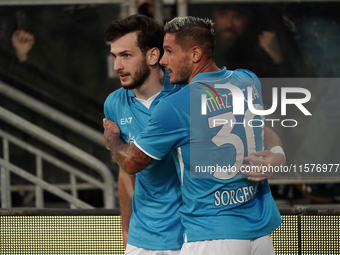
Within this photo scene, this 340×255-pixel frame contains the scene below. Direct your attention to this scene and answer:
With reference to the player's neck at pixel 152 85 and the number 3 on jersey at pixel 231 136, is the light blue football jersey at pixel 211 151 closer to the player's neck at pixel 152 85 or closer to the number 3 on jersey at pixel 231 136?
the number 3 on jersey at pixel 231 136

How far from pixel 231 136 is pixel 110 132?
1.91ft

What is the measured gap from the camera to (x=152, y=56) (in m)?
2.20

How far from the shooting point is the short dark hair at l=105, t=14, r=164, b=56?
217 cm

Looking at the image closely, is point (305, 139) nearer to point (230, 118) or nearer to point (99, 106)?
point (99, 106)

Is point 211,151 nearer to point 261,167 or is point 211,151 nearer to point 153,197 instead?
point 261,167

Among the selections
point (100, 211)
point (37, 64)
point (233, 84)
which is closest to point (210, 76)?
point (233, 84)

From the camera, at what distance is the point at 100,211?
120 inches

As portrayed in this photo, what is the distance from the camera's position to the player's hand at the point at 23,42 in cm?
415

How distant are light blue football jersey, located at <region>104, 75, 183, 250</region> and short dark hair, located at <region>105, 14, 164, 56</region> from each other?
0.18 m

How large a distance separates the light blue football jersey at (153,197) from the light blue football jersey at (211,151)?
187 millimetres

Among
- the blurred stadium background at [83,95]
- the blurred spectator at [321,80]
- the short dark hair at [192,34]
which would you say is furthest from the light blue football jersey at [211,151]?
the blurred spectator at [321,80]

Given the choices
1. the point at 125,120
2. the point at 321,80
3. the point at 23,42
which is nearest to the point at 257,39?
the point at 321,80

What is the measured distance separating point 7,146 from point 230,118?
9.14ft

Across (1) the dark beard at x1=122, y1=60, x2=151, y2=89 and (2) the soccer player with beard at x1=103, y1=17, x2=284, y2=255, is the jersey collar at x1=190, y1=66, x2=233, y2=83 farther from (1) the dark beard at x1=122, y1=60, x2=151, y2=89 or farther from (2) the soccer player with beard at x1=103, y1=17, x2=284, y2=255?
(1) the dark beard at x1=122, y1=60, x2=151, y2=89
